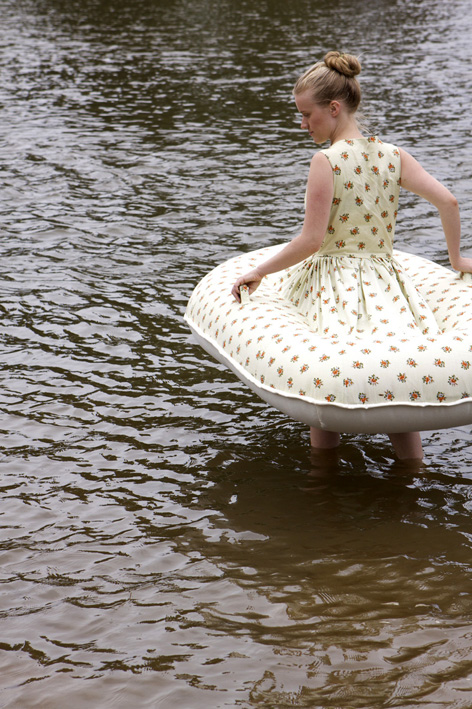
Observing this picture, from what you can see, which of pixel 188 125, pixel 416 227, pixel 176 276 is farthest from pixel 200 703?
pixel 188 125

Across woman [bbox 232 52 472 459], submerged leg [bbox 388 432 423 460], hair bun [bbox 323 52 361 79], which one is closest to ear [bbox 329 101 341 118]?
woman [bbox 232 52 472 459]

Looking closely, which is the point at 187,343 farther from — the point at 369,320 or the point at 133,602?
the point at 133,602

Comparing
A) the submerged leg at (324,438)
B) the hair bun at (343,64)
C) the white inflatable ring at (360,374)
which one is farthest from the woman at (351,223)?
the submerged leg at (324,438)

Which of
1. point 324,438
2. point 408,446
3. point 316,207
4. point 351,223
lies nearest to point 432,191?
point 351,223

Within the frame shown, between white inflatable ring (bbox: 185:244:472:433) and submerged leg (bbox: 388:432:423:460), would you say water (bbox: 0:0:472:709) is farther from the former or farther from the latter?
white inflatable ring (bbox: 185:244:472:433)

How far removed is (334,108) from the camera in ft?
14.5

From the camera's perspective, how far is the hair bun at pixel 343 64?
4.31 m

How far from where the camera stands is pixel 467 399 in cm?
407

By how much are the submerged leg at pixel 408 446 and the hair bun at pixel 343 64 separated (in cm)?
182

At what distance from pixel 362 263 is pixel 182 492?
148 centimetres

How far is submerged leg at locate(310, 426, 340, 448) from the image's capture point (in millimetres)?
4973

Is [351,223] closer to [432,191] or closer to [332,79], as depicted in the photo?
[432,191]

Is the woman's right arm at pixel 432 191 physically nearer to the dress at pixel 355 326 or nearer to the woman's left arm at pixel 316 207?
the dress at pixel 355 326

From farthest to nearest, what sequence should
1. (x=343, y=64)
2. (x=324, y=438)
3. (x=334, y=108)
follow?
(x=324, y=438) → (x=334, y=108) → (x=343, y=64)
